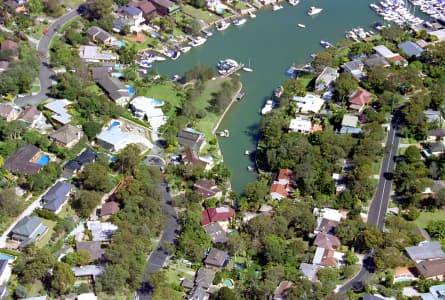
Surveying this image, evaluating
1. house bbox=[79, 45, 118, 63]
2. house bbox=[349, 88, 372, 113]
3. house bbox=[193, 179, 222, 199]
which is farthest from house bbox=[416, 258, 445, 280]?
house bbox=[79, 45, 118, 63]

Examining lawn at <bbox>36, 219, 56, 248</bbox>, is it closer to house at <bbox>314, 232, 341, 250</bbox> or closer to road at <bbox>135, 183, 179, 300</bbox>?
road at <bbox>135, 183, 179, 300</bbox>

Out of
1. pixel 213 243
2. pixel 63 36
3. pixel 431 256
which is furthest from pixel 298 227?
pixel 63 36

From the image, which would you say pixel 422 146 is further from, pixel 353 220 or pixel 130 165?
pixel 130 165

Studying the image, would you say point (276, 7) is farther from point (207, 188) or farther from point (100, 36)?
point (207, 188)

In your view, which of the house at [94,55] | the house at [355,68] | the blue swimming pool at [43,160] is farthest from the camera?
the house at [94,55]

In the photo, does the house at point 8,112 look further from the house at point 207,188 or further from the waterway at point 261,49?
the house at point 207,188

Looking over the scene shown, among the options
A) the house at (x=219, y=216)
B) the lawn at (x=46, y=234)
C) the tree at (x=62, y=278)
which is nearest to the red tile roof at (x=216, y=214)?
the house at (x=219, y=216)
